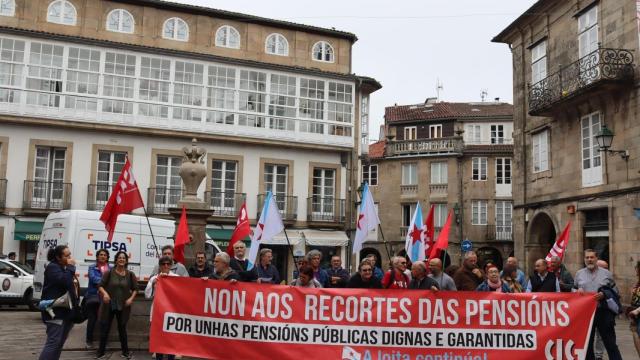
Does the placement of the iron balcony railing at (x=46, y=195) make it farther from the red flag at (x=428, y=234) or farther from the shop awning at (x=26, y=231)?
the red flag at (x=428, y=234)

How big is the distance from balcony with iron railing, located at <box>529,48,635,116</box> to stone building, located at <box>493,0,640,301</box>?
1.2 inches

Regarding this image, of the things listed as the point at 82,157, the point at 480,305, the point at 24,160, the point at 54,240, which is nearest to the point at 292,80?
the point at 82,157

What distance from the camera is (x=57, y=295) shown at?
7684 mm

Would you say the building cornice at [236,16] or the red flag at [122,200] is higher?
the building cornice at [236,16]

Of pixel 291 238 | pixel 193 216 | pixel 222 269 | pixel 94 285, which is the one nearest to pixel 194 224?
pixel 193 216

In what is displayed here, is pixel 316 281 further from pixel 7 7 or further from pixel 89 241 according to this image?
pixel 7 7

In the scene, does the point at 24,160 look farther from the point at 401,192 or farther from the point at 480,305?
the point at 401,192

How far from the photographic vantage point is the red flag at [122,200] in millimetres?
10805

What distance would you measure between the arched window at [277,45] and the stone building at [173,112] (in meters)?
0.07

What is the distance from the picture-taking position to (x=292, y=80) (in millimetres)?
29031

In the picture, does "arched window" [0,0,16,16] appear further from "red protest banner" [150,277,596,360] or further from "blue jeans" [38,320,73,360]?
"red protest banner" [150,277,596,360]

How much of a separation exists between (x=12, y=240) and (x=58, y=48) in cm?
768

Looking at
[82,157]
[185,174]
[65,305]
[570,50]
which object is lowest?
[65,305]

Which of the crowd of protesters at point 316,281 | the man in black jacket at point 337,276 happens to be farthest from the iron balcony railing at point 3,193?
the man in black jacket at point 337,276
